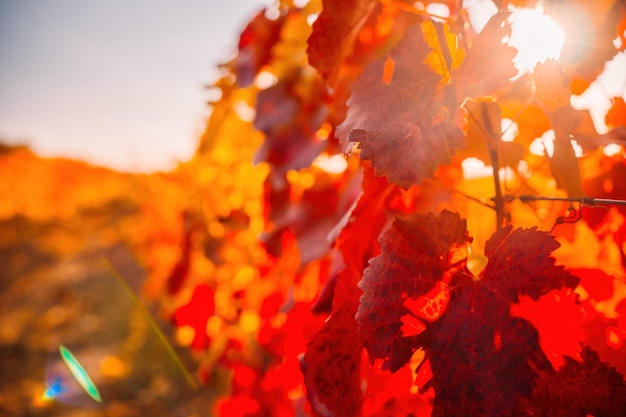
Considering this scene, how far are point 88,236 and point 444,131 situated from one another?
65.8ft

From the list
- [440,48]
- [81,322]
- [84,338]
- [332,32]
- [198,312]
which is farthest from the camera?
[81,322]

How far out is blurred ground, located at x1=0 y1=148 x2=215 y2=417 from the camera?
5820 mm

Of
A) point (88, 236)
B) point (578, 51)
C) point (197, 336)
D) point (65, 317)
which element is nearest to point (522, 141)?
point (578, 51)

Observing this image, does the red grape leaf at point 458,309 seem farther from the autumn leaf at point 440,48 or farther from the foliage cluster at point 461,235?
the autumn leaf at point 440,48

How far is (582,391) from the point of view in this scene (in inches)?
25.0

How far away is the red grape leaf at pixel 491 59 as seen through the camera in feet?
2.09

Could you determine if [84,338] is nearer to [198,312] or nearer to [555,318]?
[198,312]

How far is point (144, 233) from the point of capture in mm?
9398

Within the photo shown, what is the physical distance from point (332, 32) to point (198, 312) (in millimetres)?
2999

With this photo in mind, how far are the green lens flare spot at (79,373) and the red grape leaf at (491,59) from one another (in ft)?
21.7

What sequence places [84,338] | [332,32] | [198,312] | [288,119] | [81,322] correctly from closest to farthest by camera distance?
[332,32], [288,119], [198,312], [84,338], [81,322]

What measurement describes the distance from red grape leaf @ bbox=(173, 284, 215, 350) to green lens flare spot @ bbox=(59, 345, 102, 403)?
3.34 metres

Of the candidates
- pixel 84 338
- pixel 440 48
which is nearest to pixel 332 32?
pixel 440 48

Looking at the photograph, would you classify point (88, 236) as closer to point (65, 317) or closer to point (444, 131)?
point (65, 317)
